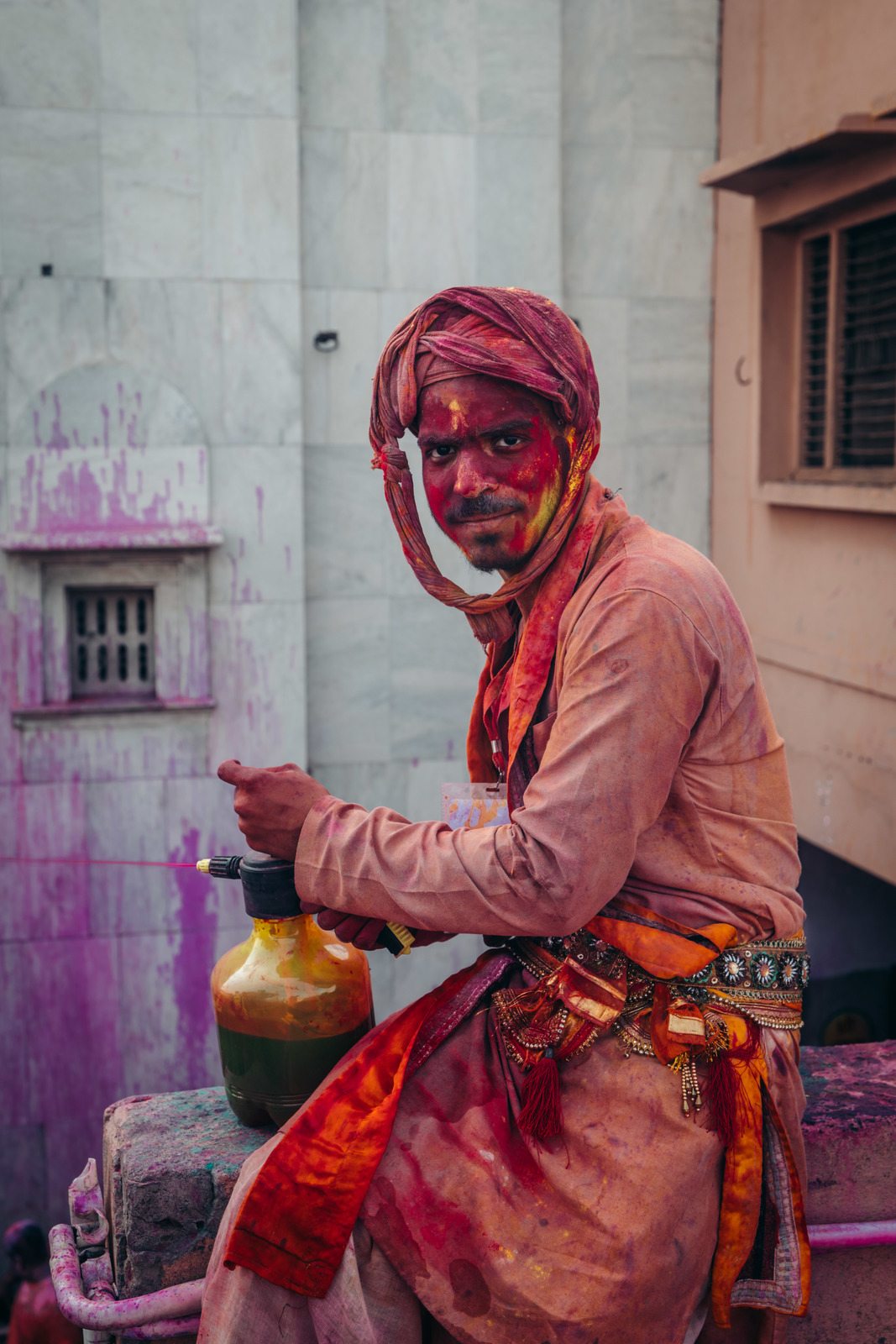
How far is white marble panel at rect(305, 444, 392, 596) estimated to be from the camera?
6801mm

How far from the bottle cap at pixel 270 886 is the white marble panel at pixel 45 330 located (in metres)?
5.02

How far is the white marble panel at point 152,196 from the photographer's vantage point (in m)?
6.25

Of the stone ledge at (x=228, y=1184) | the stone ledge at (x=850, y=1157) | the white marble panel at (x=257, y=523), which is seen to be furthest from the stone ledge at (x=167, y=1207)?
the white marble panel at (x=257, y=523)

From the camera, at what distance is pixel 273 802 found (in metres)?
1.88

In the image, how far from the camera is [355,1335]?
1731mm

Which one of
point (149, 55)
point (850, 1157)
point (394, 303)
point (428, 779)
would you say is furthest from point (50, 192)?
point (850, 1157)

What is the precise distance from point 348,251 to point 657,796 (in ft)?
18.4

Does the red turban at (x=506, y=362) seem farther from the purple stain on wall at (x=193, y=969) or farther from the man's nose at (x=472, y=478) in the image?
the purple stain on wall at (x=193, y=969)

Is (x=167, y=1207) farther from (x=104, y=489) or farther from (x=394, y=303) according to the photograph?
(x=394, y=303)

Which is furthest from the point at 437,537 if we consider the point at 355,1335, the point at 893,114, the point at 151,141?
the point at 355,1335

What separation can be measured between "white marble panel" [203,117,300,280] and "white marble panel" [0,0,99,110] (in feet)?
2.19

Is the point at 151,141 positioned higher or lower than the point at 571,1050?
higher

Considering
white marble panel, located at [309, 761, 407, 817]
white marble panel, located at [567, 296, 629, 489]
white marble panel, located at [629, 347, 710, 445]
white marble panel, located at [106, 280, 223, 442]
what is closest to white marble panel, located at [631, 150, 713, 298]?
white marble panel, located at [567, 296, 629, 489]

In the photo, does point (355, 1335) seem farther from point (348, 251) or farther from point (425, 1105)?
point (348, 251)
